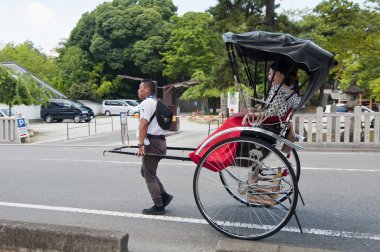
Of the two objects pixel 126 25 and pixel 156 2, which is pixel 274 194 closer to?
pixel 126 25

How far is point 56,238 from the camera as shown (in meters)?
3.59

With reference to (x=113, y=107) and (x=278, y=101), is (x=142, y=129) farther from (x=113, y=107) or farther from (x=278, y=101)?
(x=113, y=107)

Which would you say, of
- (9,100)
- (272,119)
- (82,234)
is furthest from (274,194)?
(9,100)

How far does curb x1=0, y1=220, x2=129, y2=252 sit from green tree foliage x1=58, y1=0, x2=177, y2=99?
37.9 m

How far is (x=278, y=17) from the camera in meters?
17.7

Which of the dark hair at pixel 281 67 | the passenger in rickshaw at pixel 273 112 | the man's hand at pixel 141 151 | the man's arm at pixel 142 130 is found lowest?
the man's hand at pixel 141 151

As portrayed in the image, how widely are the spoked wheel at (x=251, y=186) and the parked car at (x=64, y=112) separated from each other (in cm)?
2818

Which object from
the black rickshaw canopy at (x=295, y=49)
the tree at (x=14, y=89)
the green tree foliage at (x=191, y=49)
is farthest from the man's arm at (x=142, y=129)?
the green tree foliage at (x=191, y=49)

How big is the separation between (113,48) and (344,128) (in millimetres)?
33342

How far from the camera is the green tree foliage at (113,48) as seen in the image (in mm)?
41188

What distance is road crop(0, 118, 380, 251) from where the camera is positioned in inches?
167

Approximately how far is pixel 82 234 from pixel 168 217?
→ 1.65 m

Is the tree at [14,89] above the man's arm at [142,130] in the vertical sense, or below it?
above

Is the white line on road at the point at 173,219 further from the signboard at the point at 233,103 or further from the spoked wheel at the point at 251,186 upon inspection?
the signboard at the point at 233,103
